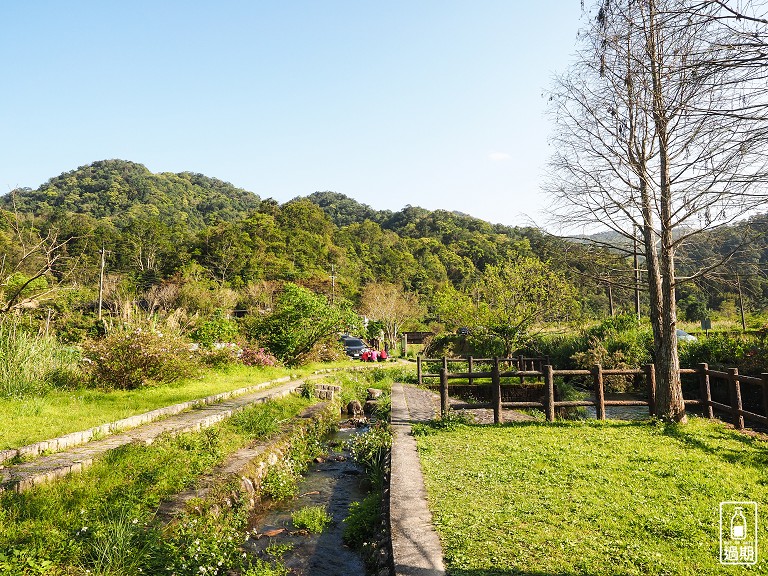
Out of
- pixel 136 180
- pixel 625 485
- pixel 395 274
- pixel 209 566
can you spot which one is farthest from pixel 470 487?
pixel 136 180

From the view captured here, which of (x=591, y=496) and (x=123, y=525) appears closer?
(x=123, y=525)

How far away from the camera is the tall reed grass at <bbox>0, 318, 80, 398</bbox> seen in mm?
8812

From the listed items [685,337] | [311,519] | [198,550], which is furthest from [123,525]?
[685,337]

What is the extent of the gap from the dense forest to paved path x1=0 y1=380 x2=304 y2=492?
8.42 metres

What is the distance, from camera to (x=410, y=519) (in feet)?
15.3

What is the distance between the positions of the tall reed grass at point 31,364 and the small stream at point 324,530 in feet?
18.1

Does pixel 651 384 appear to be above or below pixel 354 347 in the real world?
below

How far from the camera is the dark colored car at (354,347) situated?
29.1 metres

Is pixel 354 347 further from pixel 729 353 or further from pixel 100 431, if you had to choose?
pixel 100 431

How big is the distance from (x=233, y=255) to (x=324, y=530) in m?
46.5

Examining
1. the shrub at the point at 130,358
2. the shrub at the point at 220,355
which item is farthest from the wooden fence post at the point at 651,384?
the shrub at the point at 220,355

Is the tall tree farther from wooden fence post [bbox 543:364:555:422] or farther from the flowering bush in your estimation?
wooden fence post [bbox 543:364:555:422]

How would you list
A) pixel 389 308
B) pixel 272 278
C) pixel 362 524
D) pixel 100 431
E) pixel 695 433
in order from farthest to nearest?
pixel 272 278 < pixel 389 308 < pixel 695 433 < pixel 100 431 < pixel 362 524

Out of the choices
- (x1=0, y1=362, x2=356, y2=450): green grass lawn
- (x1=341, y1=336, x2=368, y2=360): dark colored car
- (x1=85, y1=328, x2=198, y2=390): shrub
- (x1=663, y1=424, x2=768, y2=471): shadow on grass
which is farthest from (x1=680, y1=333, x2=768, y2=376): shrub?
(x1=341, y1=336, x2=368, y2=360): dark colored car
